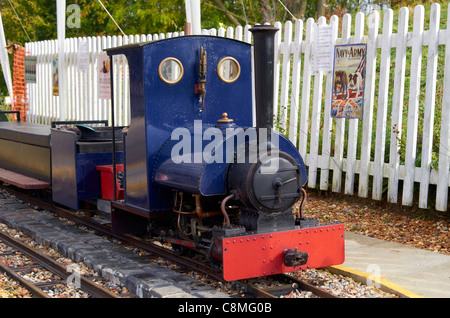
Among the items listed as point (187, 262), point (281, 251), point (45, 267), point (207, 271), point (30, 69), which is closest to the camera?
point (281, 251)

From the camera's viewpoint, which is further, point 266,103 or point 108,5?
point 108,5

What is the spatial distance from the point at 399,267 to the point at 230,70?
8.50 feet

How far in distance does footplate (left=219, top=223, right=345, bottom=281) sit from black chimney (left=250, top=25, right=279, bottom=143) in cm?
104

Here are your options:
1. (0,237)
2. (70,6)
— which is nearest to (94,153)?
(0,237)

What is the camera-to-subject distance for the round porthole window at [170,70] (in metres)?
5.91

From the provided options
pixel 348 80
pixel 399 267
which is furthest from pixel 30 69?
pixel 399 267

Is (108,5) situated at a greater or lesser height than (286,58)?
greater

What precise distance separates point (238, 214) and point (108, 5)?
15353 mm

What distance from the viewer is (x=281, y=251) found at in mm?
5164

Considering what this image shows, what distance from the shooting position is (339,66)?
8211mm

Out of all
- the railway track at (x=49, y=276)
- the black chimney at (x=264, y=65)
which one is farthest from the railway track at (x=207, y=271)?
the black chimney at (x=264, y=65)

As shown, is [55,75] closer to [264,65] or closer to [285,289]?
[264,65]

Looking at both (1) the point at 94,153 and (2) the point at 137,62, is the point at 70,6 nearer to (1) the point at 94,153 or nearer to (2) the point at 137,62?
(1) the point at 94,153

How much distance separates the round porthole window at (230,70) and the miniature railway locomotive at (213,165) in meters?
0.01
